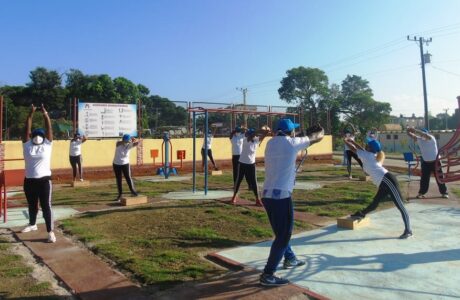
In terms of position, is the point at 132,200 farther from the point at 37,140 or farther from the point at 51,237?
the point at 37,140

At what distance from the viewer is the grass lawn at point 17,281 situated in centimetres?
466

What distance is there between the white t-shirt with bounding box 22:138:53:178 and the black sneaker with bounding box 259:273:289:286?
3902mm

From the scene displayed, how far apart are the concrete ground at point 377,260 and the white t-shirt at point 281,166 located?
1.03 m

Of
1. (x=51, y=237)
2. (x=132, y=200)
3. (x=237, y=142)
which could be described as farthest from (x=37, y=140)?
(x=237, y=142)

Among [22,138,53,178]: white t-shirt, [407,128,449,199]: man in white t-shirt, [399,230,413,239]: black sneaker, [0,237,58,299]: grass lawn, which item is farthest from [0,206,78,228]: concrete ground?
[407,128,449,199]: man in white t-shirt

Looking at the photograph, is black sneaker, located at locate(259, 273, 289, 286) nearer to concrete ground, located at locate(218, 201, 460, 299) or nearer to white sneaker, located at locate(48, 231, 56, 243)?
concrete ground, located at locate(218, 201, 460, 299)

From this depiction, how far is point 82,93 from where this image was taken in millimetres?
41125

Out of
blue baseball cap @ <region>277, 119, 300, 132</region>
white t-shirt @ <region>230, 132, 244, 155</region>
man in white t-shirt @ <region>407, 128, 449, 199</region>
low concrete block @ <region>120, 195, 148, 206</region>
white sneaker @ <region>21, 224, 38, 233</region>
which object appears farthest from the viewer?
white t-shirt @ <region>230, 132, 244, 155</region>

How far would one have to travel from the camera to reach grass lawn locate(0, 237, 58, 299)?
4.66 metres

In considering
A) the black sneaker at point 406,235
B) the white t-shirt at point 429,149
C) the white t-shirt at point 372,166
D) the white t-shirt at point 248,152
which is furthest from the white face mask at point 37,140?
the white t-shirt at point 429,149

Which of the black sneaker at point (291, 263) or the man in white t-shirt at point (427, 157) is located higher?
the man in white t-shirt at point (427, 157)

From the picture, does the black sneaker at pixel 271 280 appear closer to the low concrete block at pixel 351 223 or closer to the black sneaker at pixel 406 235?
Result: the black sneaker at pixel 406 235

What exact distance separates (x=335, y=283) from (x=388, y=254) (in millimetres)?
1432

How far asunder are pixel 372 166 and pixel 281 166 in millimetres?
2990
